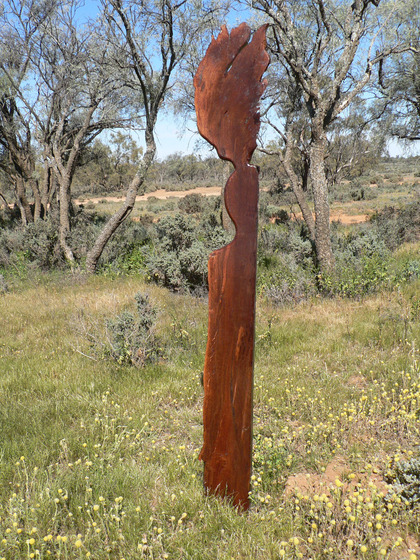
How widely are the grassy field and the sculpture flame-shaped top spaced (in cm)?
190

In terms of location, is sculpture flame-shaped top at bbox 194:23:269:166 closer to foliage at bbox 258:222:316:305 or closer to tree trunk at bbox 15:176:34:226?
foliage at bbox 258:222:316:305

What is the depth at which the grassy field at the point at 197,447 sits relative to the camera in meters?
2.05

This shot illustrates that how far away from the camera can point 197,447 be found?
3.00 m

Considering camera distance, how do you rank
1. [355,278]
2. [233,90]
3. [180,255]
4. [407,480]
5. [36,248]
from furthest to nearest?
[36,248] → [180,255] → [355,278] → [407,480] → [233,90]

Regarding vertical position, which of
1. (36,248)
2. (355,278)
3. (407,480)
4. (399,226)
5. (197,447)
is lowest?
(197,447)

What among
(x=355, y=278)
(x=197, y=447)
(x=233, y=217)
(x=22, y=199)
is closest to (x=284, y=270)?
(x=355, y=278)

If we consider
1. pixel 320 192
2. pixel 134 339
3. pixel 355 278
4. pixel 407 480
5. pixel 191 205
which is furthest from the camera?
pixel 191 205

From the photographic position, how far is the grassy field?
205 cm

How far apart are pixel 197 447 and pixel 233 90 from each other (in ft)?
8.11

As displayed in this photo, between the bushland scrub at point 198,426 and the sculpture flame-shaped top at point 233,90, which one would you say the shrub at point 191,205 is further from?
the sculpture flame-shaped top at point 233,90

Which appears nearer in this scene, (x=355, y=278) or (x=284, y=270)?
(x=355, y=278)

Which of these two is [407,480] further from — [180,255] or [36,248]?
[36,248]

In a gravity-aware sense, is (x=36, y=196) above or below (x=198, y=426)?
above

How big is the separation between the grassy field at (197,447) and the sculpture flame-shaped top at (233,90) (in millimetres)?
1896
